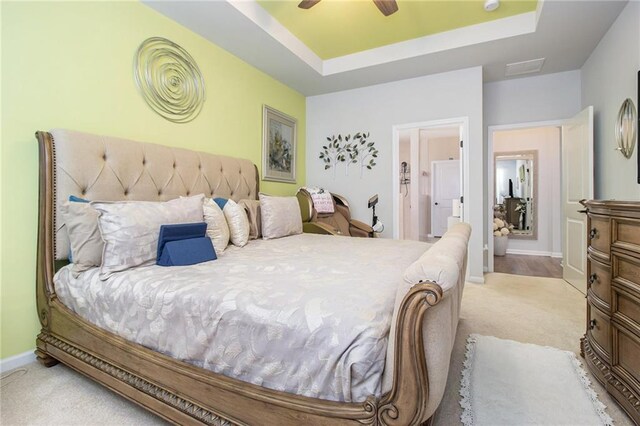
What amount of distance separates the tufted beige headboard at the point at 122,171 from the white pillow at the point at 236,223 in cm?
42

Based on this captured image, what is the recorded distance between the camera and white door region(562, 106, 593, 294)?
3.08 m

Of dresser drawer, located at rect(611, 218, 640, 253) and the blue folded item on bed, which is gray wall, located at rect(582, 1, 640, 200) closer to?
dresser drawer, located at rect(611, 218, 640, 253)

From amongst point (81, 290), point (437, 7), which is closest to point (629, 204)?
point (437, 7)

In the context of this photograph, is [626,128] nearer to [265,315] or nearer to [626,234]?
[626,234]

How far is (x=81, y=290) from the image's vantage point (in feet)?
4.93

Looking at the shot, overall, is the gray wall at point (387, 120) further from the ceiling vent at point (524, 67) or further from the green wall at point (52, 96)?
the green wall at point (52, 96)

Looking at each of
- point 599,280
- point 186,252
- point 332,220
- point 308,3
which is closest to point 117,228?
point 186,252

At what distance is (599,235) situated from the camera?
5.36 ft

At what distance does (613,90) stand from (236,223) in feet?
11.8

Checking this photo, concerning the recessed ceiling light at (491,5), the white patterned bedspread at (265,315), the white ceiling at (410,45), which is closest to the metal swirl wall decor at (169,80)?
the white ceiling at (410,45)

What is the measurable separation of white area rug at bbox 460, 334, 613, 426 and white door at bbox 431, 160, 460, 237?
20.1 ft

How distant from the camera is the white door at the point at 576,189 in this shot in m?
3.08

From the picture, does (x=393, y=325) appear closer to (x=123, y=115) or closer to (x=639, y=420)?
(x=639, y=420)

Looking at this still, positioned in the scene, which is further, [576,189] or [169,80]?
[576,189]
